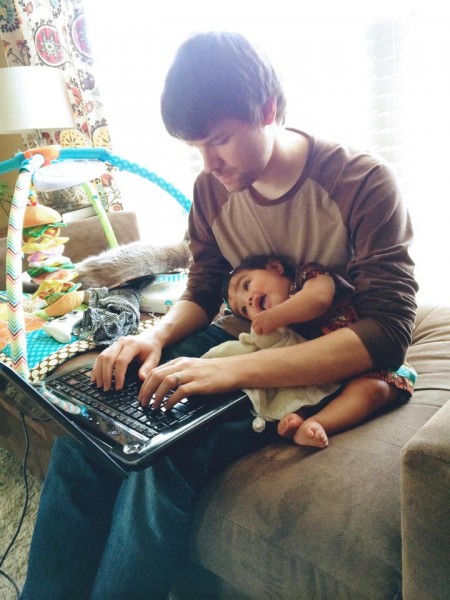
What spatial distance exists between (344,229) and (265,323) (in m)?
0.25

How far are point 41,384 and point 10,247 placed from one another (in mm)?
541

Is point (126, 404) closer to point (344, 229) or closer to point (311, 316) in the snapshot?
point (311, 316)

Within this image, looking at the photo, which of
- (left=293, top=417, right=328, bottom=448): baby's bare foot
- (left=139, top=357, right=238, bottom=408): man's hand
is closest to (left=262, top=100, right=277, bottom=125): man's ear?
(left=139, top=357, right=238, bottom=408): man's hand

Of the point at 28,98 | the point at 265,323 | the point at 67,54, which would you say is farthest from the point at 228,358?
the point at 67,54

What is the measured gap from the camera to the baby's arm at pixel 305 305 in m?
0.94

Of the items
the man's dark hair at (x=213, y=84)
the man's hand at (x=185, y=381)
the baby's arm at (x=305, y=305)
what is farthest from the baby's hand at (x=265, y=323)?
the man's dark hair at (x=213, y=84)

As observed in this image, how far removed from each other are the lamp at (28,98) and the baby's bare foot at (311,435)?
2218mm

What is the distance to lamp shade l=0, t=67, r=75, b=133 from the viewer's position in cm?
236

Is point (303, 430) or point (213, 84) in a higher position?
point (213, 84)

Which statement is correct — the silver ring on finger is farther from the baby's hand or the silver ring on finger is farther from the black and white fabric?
the black and white fabric

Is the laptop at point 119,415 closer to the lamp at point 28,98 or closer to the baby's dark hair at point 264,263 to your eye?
the baby's dark hair at point 264,263

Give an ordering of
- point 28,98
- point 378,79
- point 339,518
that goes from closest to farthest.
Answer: point 339,518, point 378,79, point 28,98

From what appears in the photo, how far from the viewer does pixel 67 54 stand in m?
2.62

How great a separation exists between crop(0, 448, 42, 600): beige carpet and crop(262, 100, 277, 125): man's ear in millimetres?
1223
